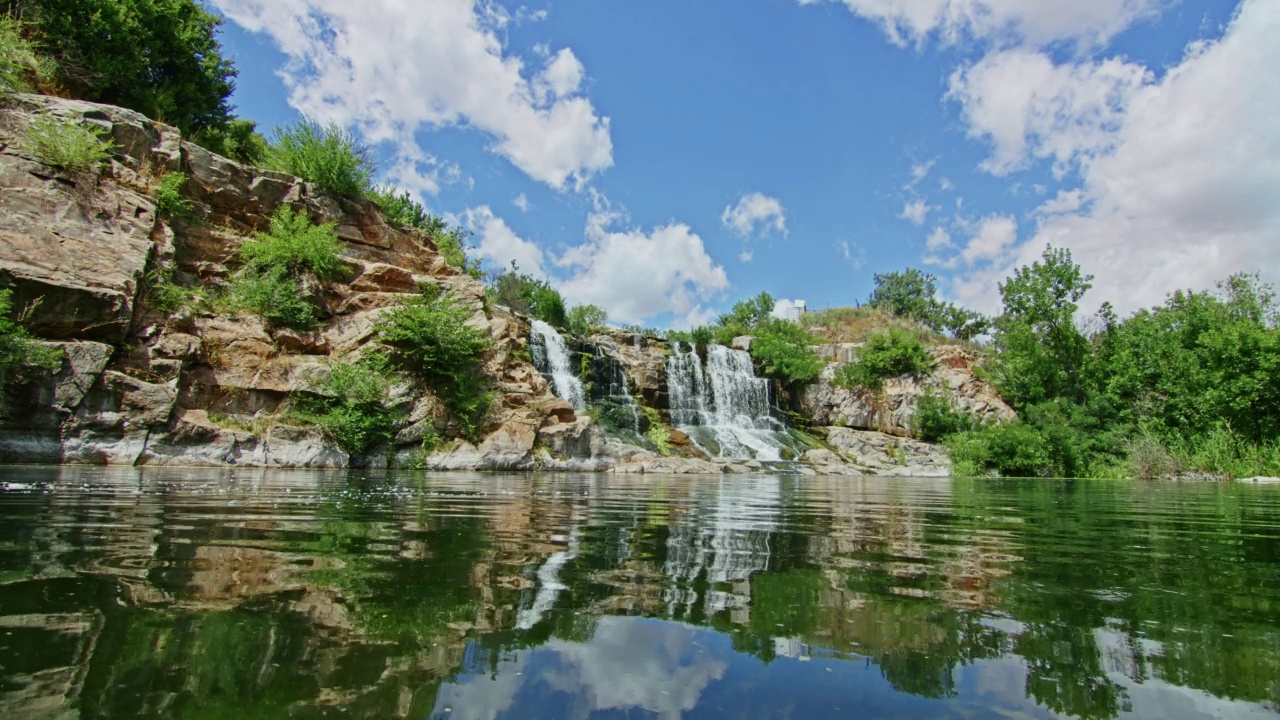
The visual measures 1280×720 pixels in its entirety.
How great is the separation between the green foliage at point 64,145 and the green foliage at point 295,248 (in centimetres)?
400

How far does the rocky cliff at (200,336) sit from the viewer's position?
1219 centimetres

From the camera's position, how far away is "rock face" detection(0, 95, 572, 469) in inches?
476

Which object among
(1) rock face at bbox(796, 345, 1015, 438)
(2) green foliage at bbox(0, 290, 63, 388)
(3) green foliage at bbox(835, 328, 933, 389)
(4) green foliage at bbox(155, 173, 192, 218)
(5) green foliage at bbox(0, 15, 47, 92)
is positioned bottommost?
(2) green foliage at bbox(0, 290, 63, 388)

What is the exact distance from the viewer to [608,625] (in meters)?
1.83

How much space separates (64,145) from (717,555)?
61.2ft

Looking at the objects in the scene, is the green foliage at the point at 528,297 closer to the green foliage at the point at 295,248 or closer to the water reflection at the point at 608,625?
the green foliage at the point at 295,248

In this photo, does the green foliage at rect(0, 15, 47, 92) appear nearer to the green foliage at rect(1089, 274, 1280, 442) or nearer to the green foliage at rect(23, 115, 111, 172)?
the green foliage at rect(23, 115, 111, 172)

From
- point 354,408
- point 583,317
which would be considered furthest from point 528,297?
point 354,408

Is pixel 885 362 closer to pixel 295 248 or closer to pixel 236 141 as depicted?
pixel 295 248

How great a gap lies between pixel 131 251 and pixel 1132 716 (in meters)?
18.8

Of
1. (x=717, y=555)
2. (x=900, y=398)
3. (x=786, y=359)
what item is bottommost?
(x=717, y=555)

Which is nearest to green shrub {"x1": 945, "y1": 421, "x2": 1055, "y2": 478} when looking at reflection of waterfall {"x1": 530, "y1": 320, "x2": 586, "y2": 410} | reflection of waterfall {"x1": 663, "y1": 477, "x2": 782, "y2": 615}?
reflection of waterfall {"x1": 530, "y1": 320, "x2": 586, "y2": 410}

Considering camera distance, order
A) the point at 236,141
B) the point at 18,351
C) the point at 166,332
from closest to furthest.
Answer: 1. the point at 18,351
2. the point at 166,332
3. the point at 236,141

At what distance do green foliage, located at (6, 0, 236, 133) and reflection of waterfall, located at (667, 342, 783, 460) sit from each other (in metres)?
22.1
